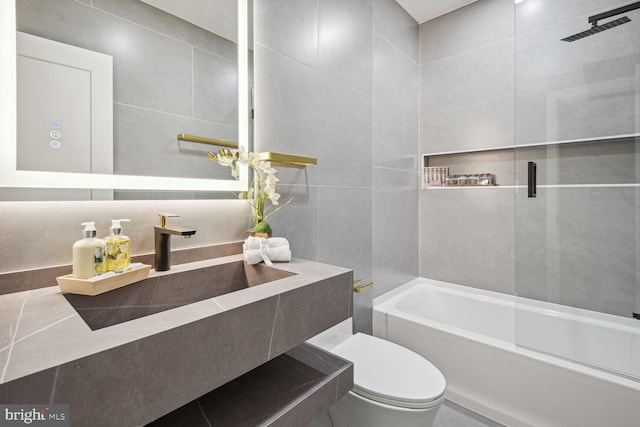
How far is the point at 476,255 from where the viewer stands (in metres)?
2.45

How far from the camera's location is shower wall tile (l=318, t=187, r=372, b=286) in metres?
1.69

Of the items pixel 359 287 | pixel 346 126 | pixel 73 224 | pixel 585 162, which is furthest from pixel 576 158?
pixel 73 224

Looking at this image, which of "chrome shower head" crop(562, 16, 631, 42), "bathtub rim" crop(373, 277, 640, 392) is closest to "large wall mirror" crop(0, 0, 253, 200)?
"bathtub rim" crop(373, 277, 640, 392)

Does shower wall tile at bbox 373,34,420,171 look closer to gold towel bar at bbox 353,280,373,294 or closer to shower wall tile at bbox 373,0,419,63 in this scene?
shower wall tile at bbox 373,0,419,63

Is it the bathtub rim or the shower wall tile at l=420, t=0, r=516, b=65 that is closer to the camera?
the bathtub rim

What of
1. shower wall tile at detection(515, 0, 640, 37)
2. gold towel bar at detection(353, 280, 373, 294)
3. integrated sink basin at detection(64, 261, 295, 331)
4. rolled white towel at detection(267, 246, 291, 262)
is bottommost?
gold towel bar at detection(353, 280, 373, 294)

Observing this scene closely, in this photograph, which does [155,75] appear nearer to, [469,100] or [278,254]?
[278,254]

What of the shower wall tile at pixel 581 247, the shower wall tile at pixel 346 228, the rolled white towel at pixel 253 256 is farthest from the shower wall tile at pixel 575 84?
the rolled white towel at pixel 253 256

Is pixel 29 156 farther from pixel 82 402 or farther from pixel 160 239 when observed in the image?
pixel 82 402

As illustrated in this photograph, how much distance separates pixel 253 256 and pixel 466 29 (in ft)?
8.19

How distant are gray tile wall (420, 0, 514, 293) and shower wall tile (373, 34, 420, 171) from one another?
142 millimetres

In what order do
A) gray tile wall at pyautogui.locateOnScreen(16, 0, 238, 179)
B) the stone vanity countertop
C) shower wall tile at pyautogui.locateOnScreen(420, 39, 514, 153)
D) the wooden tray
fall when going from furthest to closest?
shower wall tile at pyautogui.locateOnScreen(420, 39, 514, 153) → gray tile wall at pyautogui.locateOnScreen(16, 0, 238, 179) → the wooden tray → the stone vanity countertop

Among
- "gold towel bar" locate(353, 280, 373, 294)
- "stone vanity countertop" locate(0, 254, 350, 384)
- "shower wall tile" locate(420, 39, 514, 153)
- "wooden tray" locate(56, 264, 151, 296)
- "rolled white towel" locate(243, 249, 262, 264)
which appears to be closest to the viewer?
"stone vanity countertop" locate(0, 254, 350, 384)

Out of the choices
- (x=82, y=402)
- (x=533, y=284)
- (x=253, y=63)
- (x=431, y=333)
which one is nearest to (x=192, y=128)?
(x=253, y=63)
